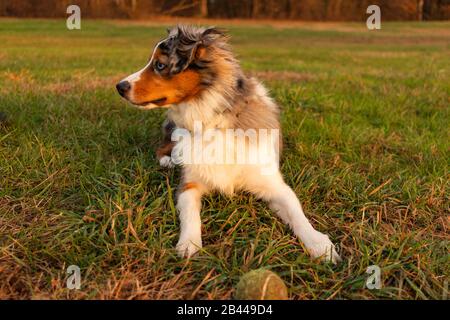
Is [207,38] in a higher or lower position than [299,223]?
higher

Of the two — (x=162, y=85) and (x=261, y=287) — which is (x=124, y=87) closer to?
(x=162, y=85)

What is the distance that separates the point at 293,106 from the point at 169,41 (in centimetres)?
278

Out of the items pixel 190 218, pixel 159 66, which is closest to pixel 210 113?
pixel 159 66

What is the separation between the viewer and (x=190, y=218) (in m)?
3.05

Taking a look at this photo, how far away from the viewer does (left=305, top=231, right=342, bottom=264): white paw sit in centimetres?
279

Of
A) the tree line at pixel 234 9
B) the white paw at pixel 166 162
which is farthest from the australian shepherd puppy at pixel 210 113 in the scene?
the tree line at pixel 234 9

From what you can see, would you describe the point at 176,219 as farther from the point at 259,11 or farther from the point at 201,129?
the point at 259,11

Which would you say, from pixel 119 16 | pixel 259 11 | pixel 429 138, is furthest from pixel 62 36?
pixel 429 138

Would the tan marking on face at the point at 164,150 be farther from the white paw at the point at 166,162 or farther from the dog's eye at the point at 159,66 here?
the dog's eye at the point at 159,66

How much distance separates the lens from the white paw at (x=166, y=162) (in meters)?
3.88

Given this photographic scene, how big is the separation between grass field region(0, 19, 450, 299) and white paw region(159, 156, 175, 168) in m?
0.07

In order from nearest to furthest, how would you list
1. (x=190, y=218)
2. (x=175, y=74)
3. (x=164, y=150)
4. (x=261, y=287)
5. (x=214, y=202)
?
(x=261, y=287) < (x=190, y=218) < (x=175, y=74) < (x=214, y=202) < (x=164, y=150)

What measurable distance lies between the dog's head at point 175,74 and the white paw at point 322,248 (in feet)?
4.19

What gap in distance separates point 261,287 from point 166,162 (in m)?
1.87
